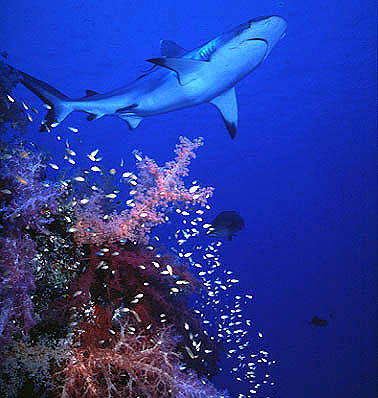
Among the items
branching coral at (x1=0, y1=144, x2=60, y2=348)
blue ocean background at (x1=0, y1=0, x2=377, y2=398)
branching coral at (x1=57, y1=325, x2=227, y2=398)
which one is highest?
blue ocean background at (x1=0, y1=0, x2=377, y2=398)

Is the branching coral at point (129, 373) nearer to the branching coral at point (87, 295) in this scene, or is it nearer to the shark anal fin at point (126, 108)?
the branching coral at point (87, 295)

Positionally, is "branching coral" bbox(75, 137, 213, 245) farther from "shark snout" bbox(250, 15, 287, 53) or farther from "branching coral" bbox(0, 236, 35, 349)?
"shark snout" bbox(250, 15, 287, 53)

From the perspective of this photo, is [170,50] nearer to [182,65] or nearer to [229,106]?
[182,65]

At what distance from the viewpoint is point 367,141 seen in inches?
1309

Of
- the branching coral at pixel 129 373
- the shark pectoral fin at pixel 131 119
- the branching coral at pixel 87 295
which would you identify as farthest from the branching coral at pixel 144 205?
the branching coral at pixel 129 373

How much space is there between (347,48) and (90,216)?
2325cm

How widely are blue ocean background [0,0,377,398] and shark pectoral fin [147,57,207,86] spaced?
12.3m

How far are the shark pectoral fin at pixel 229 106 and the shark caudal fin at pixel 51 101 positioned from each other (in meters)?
2.33

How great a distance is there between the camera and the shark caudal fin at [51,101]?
426 centimetres

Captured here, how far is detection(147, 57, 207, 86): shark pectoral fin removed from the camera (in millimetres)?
3381

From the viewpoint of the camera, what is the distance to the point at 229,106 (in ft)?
16.4

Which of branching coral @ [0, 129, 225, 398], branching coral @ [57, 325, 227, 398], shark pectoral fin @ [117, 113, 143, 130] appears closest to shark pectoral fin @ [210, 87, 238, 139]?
shark pectoral fin @ [117, 113, 143, 130]

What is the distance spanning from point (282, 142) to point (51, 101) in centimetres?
3219


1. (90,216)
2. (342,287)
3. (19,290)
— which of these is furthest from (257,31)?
(342,287)
